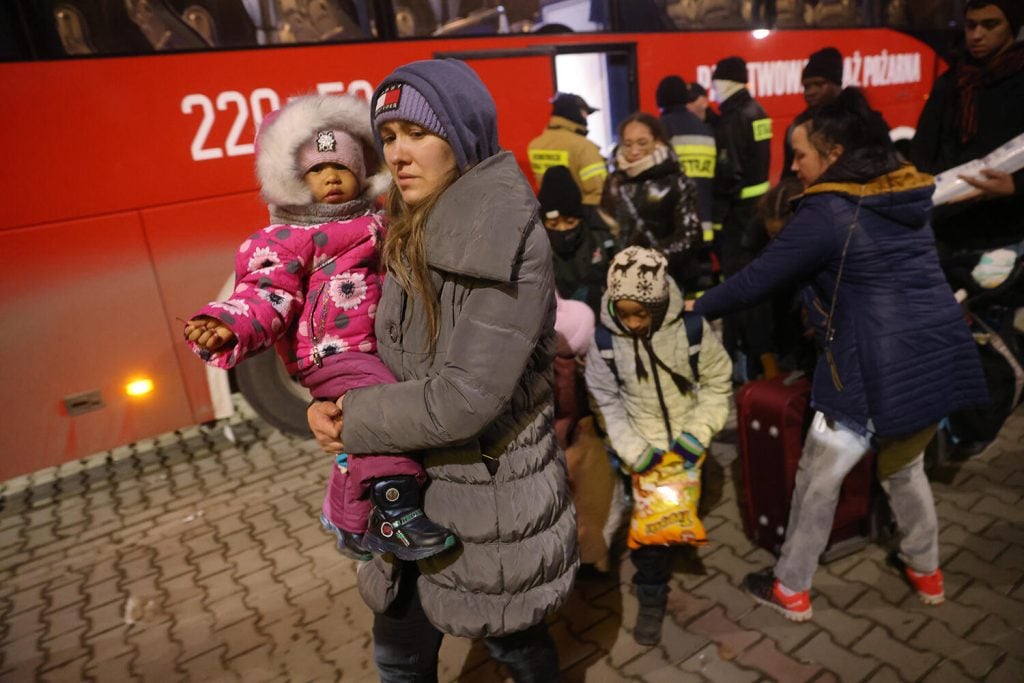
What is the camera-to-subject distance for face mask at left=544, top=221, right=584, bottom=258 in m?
4.18

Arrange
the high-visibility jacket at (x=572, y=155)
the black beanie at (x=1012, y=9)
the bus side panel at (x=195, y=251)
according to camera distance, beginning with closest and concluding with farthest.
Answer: the black beanie at (x=1012, y=9)
the bus side panel at (x=195, y=251)
the high-visibility jacket at (x=572, y=155)

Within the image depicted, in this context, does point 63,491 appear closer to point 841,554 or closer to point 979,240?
point 841,554

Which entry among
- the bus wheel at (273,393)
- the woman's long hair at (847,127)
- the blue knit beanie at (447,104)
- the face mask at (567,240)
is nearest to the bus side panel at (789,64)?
the face mask at (567,240)

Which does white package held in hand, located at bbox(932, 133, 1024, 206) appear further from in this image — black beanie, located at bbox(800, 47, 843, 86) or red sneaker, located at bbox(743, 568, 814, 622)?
red sneaker, located at bbox(743, 568, 814, 622)

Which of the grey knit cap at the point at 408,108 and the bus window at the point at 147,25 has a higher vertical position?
the bus window at the point at 147,25

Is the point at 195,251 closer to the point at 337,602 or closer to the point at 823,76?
the point at 337,602

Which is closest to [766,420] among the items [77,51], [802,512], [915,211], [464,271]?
[802,512]

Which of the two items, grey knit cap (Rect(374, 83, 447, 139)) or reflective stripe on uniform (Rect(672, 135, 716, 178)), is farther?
reflective stripe on uniform (Rect(672, 135, 716, 178))

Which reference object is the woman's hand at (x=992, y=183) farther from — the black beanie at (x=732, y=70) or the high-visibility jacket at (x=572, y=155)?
the black beanie at (x=732, y=70)

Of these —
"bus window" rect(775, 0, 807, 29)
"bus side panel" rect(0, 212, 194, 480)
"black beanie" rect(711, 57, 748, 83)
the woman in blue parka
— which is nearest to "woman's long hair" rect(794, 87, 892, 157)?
the woman in blue parka

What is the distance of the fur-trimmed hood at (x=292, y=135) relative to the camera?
6.64 feet

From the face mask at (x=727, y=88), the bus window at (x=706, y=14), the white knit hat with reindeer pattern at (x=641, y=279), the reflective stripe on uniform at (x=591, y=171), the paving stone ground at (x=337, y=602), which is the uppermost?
the bus window at (x=706, y=14)

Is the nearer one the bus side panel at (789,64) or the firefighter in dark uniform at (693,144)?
the firefighter in dark uniform at (693,144)

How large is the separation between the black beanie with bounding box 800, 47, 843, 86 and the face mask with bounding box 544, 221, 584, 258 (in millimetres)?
2302
